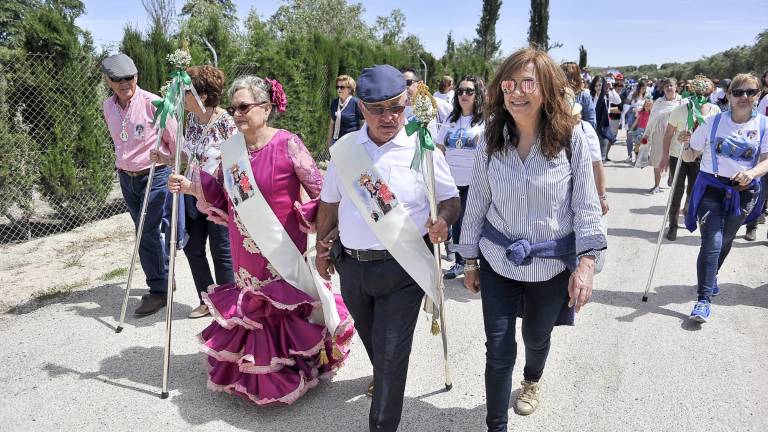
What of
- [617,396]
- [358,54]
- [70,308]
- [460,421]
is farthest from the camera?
[358,54]

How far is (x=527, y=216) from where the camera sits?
2.60 m

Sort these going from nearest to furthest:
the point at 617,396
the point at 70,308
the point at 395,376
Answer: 1. the point at 395,376
2. the point at 617,396
3. the point at 70,308

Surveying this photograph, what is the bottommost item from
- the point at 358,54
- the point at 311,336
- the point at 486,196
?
the point at 311,336

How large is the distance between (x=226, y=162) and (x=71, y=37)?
524cm

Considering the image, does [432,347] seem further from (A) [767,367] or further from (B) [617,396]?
(A) [767,367]

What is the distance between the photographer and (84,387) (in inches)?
141

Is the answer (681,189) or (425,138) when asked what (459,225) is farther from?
(681,189)

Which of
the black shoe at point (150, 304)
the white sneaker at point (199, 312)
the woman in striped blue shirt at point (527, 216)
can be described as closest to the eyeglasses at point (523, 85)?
the woman in striped blue shirt at point (527, 216)

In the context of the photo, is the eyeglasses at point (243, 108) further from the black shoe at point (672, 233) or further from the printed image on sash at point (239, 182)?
the black shoe at point (672, 233)

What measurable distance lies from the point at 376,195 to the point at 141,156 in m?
2.79

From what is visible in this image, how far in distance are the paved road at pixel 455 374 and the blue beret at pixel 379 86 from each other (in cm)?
179

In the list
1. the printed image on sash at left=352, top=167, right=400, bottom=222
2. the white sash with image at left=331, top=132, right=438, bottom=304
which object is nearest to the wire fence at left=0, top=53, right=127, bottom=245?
the white sash with image at left=331, top=132, right=438, bottom=304

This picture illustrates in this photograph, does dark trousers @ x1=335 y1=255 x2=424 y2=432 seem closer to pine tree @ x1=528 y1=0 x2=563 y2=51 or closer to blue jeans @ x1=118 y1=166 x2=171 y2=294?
blue jeans @ x1=118 y1=166 x2=171 y2=294

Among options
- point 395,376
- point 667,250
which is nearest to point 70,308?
point 395,376
